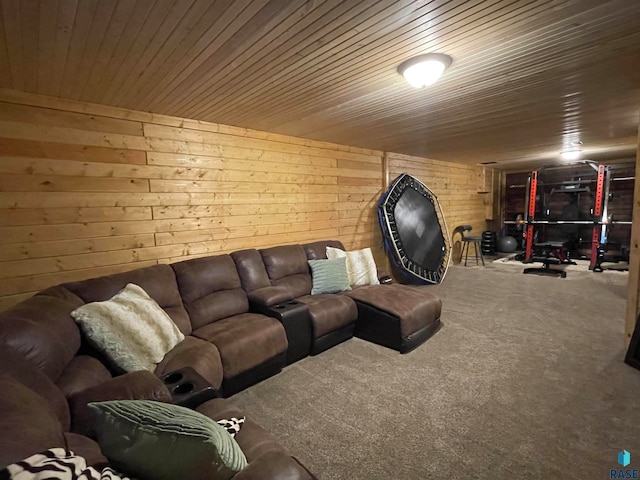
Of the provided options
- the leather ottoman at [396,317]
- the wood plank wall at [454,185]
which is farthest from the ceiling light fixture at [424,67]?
the wood plank wall at [454,185]

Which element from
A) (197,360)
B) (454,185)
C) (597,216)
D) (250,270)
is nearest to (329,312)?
(250,270)

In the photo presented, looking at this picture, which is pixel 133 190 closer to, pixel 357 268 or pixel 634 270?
pixel 357 268

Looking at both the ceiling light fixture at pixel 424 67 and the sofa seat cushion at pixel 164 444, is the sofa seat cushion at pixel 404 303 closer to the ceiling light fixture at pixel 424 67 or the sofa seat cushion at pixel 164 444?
the ceiling light fixture at pixel 424 67

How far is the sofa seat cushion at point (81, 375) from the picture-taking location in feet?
4.84

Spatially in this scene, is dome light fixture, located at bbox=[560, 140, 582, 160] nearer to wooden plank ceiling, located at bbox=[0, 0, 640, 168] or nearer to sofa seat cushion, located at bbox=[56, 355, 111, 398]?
wooden plank ceiling, located at bbox=[0, 0, 640, 168]

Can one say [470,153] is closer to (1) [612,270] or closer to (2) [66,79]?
(1) [612,270]

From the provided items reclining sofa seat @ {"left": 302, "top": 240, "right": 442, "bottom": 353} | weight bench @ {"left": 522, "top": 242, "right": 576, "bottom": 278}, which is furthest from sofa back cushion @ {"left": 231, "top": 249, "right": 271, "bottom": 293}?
weight bench @ {"left": 522, "top": 242, "right": 576, "bottom": 278}

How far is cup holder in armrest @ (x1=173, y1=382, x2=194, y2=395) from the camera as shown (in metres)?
1.61

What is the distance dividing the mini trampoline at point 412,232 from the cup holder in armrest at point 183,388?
12.2 ft

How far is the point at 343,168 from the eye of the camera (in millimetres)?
4680

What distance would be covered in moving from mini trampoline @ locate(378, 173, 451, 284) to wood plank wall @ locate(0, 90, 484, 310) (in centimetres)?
110

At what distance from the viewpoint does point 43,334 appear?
58.0 inches

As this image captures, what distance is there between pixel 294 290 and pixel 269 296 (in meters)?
0.49

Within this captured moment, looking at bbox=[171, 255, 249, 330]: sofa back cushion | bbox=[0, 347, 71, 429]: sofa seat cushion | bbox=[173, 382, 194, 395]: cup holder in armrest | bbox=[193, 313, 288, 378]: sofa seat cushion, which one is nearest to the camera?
bbox=[0, 347, 71, 429]: sofa seat cushion
